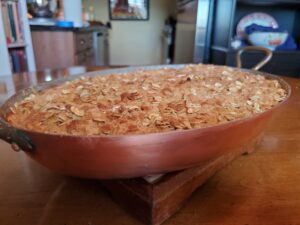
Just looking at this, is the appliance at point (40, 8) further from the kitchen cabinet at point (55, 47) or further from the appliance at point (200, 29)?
the appliance at point (200, 29)

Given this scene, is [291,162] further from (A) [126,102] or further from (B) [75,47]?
(B) [75,47]

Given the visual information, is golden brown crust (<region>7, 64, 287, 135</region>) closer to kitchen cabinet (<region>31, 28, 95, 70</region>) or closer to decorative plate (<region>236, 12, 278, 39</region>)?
→ decorative plate (<region>236, 12, 278, 39</region>)

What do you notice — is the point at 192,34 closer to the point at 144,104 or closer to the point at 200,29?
the point at 200,29

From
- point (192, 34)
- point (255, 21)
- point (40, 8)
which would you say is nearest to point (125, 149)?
point (255, 21)

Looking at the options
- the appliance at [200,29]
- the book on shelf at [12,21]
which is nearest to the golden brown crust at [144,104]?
the appliance at [200,29]

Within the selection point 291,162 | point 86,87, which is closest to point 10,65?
point 86,87

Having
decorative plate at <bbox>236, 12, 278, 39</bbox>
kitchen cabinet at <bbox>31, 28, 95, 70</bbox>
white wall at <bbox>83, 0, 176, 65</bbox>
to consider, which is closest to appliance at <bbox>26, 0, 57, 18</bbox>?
kitchen cabinet at <bbox>31, 28, 95, 70</bbox>

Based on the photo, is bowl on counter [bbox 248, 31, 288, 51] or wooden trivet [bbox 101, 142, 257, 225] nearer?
wooden trivet [bbox 101, 142, 257, 225]
